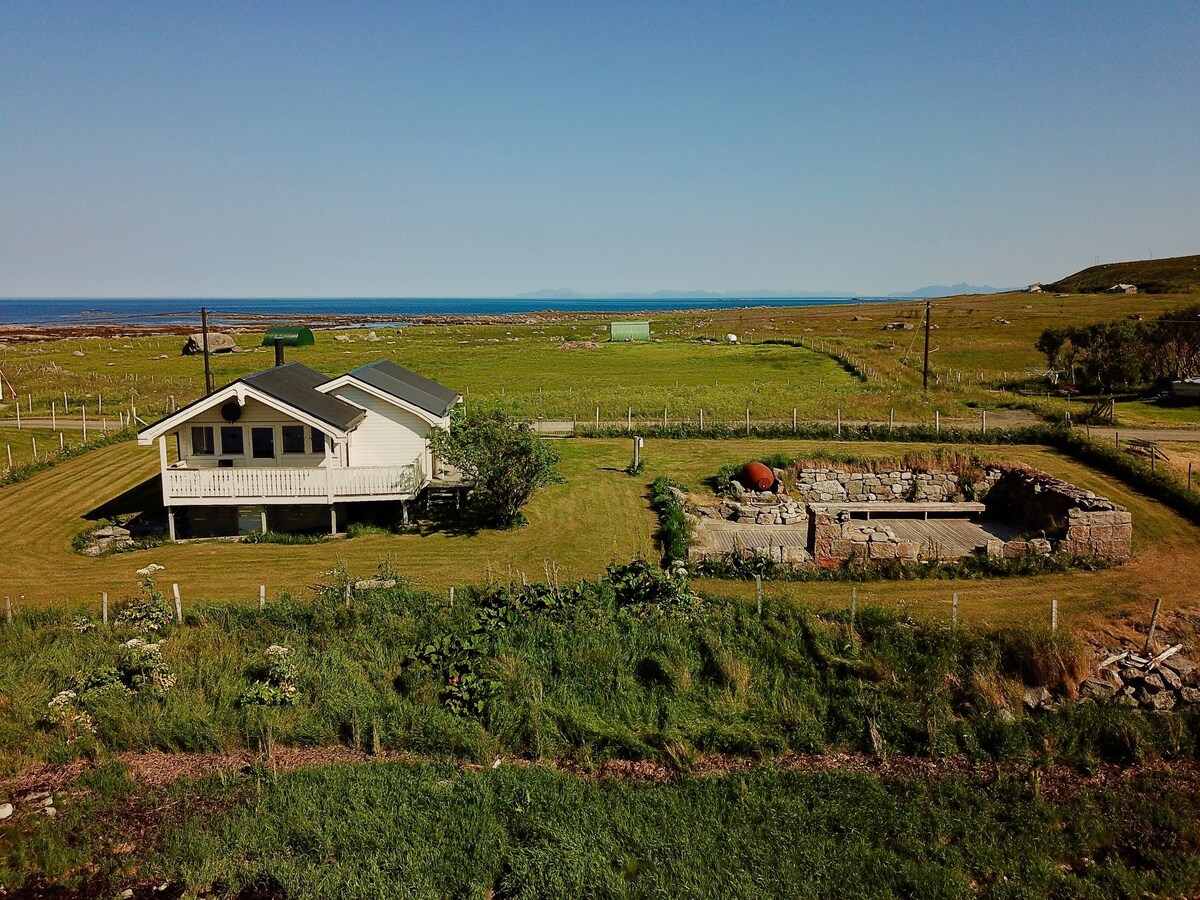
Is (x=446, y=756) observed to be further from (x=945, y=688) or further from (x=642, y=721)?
(x=945, y=688)

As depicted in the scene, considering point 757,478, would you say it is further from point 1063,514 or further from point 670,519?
point 1063,514

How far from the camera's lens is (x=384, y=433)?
2748cm

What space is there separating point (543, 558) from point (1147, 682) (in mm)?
13846

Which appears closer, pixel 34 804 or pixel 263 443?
pixel 34 804

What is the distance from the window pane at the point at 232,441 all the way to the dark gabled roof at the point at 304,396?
172 centimetres

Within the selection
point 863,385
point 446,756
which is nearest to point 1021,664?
point 446,756

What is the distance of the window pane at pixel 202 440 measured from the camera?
2545cm

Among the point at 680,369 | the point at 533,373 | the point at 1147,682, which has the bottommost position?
the point at 1147,682

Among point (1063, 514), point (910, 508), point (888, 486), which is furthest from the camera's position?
point (888, 486)

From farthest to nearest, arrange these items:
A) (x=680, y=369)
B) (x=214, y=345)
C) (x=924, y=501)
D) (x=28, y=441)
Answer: (x=214, y=345) → (x=680, y=369) → (x=28, y=441) → (x=924, y=501)

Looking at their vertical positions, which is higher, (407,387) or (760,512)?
(407,387)

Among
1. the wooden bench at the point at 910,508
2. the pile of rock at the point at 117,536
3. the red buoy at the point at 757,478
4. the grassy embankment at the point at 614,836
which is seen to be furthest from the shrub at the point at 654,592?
the pile of rock at the point at 117,536

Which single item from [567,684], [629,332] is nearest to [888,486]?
[567,684]

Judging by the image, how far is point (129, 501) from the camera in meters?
28.3
